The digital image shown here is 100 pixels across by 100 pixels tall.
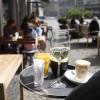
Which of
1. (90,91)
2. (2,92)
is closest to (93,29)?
(2,92)

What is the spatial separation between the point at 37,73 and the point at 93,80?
892mm

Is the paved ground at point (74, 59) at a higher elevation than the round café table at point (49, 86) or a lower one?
lower

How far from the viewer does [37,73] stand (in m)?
2.34

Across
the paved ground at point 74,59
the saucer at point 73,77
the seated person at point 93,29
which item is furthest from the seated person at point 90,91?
the seated person at point 93,29

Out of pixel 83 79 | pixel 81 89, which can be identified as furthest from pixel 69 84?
pixel 81 89

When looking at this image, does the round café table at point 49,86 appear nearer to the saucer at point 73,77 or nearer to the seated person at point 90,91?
the saucer at point 73,77

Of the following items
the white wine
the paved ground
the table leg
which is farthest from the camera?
the paved ground

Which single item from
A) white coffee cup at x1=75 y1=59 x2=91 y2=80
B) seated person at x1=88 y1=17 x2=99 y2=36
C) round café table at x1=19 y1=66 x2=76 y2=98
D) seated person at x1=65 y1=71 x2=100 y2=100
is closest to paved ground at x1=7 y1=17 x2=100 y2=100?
seated person at x1=88 y1=17 x2=99 y2=36

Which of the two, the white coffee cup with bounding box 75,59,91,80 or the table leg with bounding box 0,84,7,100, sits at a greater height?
the white coffee cup with bounding box 75,59,91,80

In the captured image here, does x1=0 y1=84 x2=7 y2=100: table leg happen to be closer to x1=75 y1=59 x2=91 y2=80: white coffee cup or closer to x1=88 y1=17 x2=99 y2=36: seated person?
x1=75 y1=59 x2=91 y2=80: white coffee cup

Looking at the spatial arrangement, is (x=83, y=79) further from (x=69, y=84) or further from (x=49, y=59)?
(x=49, y=59)

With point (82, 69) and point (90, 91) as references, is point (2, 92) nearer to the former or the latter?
point (82, 69)

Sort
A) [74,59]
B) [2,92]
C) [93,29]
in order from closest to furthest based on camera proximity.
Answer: [2,92]
[74,59]
[93,29]

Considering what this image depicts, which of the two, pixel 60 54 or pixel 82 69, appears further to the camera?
pixel 60 54
